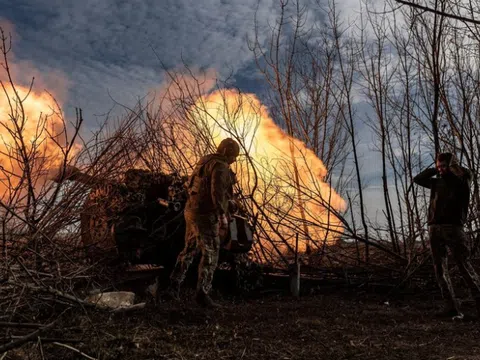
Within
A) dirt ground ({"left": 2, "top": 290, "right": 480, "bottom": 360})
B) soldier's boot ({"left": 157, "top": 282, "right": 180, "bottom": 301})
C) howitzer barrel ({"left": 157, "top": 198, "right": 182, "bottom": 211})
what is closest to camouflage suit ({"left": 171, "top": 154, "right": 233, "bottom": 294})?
soldier's boot ({"left": 157, "top": 282, "right": 180, "bottom": 301})

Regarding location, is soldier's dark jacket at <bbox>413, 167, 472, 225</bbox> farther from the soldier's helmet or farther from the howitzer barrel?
the howitzer barrel

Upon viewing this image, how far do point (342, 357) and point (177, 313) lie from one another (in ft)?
6.73

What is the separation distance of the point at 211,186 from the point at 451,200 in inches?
122

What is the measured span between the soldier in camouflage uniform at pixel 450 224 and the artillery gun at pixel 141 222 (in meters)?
2.80

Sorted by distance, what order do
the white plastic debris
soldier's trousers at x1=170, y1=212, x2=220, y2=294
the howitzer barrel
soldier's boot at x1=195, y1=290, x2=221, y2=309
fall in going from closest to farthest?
1. the white plastic debris
2. soldier's boot at x1=195, y1=290, x2=221, y2=309
3. soldier's trousers at x1=170, y1=212, x2=220, y2=294
4. the howitzer barrel

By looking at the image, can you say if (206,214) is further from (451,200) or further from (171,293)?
(451,200)

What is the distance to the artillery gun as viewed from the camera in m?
6.53

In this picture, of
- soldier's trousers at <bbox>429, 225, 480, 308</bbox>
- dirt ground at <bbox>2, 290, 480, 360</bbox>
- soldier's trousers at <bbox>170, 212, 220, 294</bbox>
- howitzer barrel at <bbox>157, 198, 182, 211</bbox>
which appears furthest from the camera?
howitzer barrel at <bbox>157, 198, 182, 211</bbox>

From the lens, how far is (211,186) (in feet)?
18.7

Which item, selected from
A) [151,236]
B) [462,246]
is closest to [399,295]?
[462,246]

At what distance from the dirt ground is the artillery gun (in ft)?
3.67

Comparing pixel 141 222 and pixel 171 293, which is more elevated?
pixel 141 222

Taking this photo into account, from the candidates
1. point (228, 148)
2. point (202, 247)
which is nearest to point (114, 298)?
point (202, 247)

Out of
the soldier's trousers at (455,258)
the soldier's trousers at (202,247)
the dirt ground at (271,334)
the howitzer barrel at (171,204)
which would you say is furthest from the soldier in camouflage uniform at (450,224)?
the howitzer barrel at (171,204)
